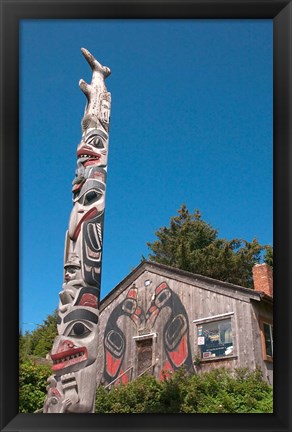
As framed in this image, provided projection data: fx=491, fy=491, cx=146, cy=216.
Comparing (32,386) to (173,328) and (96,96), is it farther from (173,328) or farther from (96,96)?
(96,96)

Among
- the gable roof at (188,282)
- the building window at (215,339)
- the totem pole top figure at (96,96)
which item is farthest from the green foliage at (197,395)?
the totem pole top figure at (96,96)

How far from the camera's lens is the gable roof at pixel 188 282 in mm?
14188

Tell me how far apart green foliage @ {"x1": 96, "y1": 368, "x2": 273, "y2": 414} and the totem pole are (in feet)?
16.8

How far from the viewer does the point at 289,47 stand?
3412 mm

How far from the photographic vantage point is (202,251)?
26.8 meters

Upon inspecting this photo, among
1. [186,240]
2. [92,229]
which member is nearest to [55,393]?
[92,229]

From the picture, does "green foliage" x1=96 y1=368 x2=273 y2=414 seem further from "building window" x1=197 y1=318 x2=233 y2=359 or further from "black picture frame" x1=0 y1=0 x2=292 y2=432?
"black picture frame" x1=0 y1=0 x2=292 y2=432

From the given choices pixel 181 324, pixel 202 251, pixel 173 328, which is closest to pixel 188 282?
pixel 181 324

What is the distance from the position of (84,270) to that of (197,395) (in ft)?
19.5

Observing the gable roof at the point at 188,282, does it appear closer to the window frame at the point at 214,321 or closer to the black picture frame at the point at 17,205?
the window frame at the point at 214,321

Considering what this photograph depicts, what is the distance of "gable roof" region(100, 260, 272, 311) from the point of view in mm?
14188

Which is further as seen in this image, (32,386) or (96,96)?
(32,386)

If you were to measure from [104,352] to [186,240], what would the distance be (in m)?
13.1

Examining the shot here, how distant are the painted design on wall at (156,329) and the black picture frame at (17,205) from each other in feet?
37.6
